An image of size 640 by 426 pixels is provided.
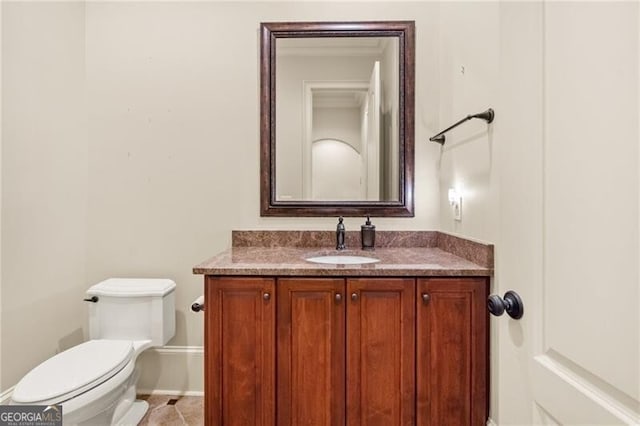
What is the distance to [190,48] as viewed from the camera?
2.09 m

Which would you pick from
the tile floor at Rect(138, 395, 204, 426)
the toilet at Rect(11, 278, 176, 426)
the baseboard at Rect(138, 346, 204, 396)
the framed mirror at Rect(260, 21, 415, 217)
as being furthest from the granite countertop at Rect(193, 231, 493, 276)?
the tile floor at Rect(138, 395, 204, 426)

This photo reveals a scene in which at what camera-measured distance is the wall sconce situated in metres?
1.72

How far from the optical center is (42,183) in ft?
6.13

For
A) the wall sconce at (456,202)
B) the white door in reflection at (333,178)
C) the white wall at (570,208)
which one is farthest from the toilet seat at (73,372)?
the wall sconce at (456,202)

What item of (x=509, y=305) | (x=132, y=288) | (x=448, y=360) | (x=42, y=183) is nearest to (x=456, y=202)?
(x=448, y=360)

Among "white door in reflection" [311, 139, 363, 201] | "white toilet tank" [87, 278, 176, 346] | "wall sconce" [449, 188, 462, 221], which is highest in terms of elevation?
"white door in reflection" [311, 139, 363, 201]

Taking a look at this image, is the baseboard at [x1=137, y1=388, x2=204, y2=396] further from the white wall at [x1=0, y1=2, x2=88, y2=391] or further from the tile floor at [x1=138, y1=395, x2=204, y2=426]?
the white wall at [x1=0, y1=2, x2=88, y2=391]

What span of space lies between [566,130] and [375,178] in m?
1.44

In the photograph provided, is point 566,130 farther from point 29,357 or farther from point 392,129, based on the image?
point 29,357

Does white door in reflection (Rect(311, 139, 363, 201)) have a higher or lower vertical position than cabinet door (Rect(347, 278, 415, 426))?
higher

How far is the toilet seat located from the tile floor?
0.45 metres

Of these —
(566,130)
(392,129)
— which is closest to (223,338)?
(566,130)

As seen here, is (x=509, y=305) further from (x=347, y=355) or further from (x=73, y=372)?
(x=73, y=372)

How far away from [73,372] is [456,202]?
189 centimetres
